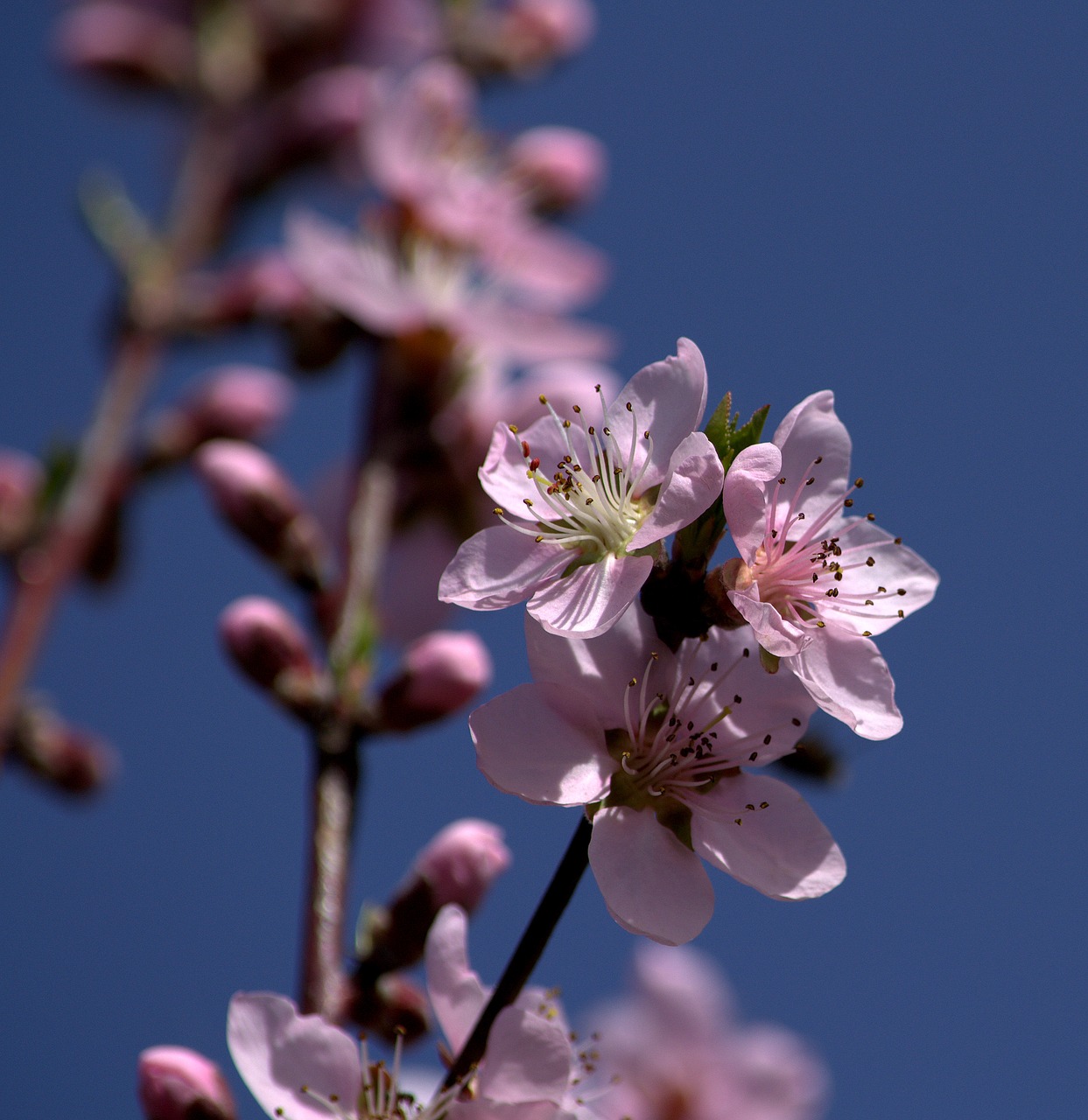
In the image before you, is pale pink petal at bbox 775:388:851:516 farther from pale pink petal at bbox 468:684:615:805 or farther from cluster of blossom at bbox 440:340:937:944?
pale pink petal at bbox 468:684:615:805

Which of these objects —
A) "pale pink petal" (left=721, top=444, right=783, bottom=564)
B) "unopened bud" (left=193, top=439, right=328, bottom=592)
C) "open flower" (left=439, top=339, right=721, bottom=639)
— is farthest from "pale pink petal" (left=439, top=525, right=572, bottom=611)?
"unopened bud" (left=193, top=439, right=328, bottom=592)

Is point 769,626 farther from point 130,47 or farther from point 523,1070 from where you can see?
point 130,47

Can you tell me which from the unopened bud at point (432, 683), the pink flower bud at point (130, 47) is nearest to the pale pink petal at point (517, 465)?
the unopened bud at point (432, 683)

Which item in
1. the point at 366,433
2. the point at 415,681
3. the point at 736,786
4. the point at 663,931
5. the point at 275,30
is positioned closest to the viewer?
the point at 663,931

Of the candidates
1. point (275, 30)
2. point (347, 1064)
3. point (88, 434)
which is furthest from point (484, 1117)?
point (275, 30)

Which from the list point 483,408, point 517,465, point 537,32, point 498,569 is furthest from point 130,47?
point 498,569

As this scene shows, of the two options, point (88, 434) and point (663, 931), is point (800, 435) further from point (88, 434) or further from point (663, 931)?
point (88, 434)
